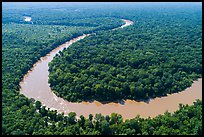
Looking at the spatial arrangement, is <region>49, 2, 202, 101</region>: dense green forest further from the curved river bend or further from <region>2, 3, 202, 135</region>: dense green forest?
the curved river bend

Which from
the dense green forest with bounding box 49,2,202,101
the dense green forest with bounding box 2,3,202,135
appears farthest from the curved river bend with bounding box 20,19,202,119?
the dense green forest with bounding box 2,3,202,135

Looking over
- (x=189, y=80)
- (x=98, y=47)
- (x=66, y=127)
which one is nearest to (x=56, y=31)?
(x=98, y=47)

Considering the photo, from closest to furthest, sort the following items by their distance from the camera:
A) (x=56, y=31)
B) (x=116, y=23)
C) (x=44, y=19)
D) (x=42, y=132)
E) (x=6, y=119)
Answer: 1. (x=42, y=132)
2. (x=6, y=119)
3. (x=56, y=31)
4. (x=116, y=23)
5. (x=44, y=19)

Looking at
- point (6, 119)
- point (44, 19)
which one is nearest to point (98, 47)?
point (6, 119)

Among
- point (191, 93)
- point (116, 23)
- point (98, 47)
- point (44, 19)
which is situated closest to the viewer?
point (191, 93)

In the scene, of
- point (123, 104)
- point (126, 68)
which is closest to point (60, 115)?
point (123, 104)

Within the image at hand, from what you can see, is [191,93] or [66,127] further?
[191,93]

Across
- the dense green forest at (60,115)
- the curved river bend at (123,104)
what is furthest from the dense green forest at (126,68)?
the curved river bend at (123,104)

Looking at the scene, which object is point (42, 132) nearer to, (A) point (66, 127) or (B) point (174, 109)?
(A) point (66, 127)

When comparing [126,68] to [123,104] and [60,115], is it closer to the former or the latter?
[123,104]

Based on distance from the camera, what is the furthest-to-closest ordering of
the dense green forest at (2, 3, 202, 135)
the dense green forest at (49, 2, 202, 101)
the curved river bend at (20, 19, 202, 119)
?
the dense green forest at (49, 2, 202, 101), the curved river bend at (20, 19, 202, 119), the dense green forest at (2, 3, 202, 135)
